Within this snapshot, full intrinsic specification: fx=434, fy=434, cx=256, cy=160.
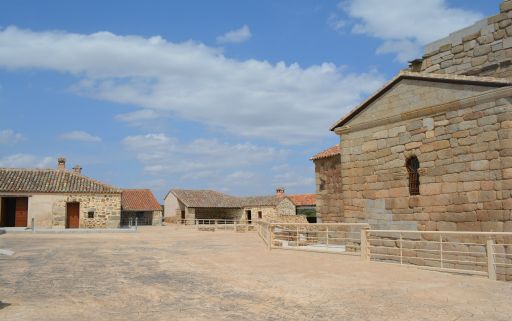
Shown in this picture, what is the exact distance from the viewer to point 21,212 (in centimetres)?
3055

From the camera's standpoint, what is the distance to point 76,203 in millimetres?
31625

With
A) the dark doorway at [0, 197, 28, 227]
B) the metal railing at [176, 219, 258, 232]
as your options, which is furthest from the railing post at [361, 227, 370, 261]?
the dark doorway at [0, 197, 28, 227]

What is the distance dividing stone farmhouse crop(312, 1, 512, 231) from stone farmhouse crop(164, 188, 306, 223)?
101 ft

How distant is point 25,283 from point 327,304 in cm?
518

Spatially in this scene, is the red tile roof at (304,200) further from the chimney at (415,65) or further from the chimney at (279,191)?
the chimney at (415,65)

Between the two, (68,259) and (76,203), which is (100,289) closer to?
(68,259)

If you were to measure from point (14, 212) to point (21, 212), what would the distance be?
3.55 feet

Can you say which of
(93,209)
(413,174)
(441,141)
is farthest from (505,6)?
(93,209)

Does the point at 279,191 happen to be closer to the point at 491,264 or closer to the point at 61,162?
the point at 61,162

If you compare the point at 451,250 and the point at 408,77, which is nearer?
the point at 451,250

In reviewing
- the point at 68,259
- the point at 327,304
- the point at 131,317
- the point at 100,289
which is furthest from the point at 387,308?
the point at 68,259

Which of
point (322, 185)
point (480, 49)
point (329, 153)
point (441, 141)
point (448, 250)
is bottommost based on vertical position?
point (448, 250)

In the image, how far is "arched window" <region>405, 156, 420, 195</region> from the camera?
12.0 m

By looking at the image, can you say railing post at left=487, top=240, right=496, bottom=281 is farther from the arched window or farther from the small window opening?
the small window opening
